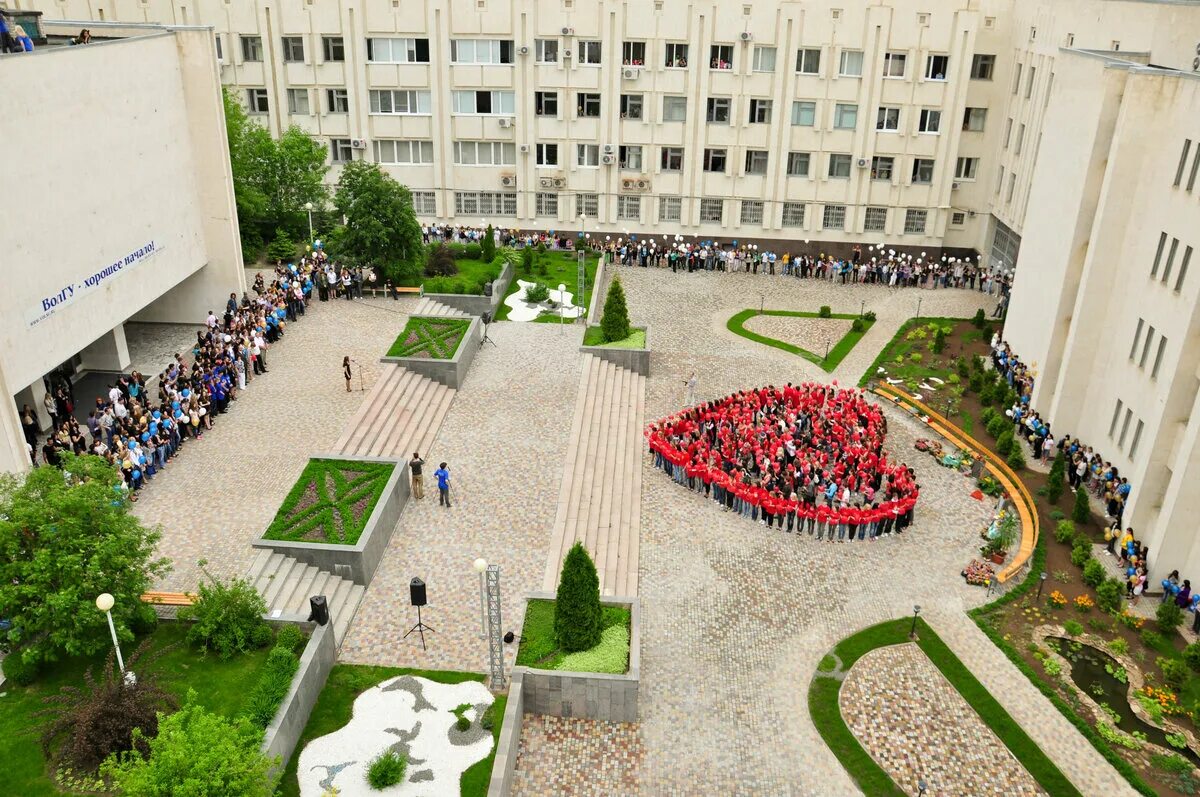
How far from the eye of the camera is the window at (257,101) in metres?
50.8

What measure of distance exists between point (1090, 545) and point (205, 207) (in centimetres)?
3167

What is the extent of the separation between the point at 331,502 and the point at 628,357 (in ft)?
47.4

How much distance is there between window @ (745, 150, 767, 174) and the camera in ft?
166

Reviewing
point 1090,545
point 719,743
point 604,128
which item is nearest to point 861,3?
point 604,128

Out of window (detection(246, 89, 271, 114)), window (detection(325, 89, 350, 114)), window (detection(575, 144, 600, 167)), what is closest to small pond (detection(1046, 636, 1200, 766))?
window (detection(575, 144, 600, 167))

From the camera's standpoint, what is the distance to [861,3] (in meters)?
47.5

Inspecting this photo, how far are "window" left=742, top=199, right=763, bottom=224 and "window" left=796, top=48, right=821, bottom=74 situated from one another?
6928 millimetres

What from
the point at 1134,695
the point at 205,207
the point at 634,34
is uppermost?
the point at 634,34

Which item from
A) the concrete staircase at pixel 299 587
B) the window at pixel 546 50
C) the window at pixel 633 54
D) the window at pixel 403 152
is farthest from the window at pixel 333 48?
the concrete staircase at pixel 299 587

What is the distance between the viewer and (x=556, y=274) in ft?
152

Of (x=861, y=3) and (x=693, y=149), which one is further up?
(x=861, y=3)

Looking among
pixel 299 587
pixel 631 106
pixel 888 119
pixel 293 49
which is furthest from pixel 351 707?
pixel 888 119

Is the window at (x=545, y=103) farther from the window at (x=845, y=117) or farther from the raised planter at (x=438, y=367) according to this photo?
the raised planter at (x=438, y=367)

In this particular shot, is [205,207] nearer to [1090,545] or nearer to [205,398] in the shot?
[205,398]
